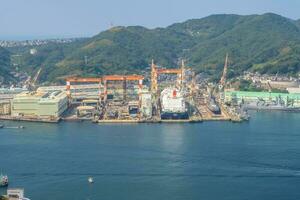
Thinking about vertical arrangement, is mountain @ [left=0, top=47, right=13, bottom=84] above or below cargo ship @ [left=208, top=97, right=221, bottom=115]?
above

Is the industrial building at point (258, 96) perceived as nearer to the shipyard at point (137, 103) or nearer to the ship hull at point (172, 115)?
the shipyard at point (137, 103)

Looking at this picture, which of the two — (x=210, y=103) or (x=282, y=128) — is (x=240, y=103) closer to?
(x=210, y=103)

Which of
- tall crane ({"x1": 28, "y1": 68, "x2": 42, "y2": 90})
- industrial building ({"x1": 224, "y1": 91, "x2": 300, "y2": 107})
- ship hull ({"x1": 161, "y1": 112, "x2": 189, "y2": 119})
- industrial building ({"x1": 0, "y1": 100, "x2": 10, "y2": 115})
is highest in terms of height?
tall crane ({"x1": 28, "y1": 68, "x2": 42, "y2": 90})

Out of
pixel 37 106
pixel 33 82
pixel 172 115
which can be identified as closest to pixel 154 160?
pixel 172 115

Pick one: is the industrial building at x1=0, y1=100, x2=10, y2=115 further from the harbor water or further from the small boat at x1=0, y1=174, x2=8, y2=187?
the small boat at x1=0, y1=174, x2=8, y2=187

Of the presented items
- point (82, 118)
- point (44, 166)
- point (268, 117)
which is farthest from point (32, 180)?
point (268, 117)

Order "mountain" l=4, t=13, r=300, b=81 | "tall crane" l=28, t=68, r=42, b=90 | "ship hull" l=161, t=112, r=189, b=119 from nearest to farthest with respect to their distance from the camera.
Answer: "ship hull" l=161, t=112, r=189, b=119, "tall crane" l=28, t=68, r=42, b=90, "mountain" l=4, t=13, r=300, b=81

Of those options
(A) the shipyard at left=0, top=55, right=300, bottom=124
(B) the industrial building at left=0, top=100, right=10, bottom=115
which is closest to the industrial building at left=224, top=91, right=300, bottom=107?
(A) the shipyard at left=0, top=55, right=300, bottom=124
